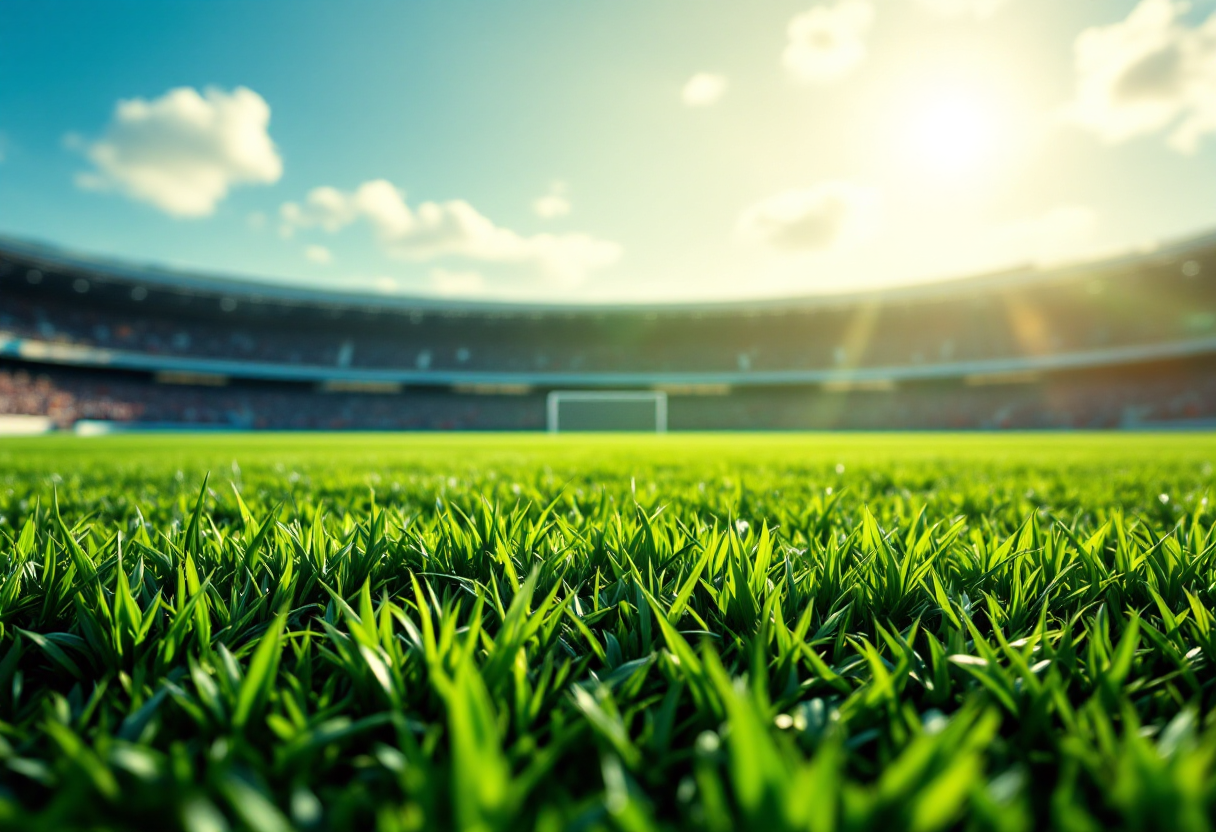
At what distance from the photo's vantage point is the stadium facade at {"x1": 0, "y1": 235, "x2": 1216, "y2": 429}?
3206cm

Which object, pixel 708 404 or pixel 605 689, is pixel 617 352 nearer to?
pixel 708 404

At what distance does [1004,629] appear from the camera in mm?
1084

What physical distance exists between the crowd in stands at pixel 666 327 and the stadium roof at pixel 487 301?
38 cm

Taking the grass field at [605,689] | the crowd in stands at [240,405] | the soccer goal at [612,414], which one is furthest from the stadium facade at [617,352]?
the grass field at [605,689]

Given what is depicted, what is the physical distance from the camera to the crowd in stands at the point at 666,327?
3306 cm

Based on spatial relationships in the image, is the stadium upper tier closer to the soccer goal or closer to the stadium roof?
the stadium roof

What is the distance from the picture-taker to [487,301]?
1507 inches

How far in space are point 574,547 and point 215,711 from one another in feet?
2.63

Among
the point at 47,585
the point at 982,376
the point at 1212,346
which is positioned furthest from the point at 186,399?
the point at 1212,346

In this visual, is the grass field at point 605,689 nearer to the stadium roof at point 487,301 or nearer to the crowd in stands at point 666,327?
the stadium roof at point 487,301

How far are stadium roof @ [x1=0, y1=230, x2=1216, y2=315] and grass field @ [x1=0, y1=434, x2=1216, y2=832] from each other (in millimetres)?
37228

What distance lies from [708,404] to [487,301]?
54.2 ft

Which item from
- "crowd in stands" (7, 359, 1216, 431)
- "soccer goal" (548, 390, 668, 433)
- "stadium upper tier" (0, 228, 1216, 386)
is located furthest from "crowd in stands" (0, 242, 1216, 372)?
"soccer goal" (548, 390, 668, 433)

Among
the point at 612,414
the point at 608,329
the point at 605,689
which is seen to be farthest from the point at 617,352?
the point at 605,689
